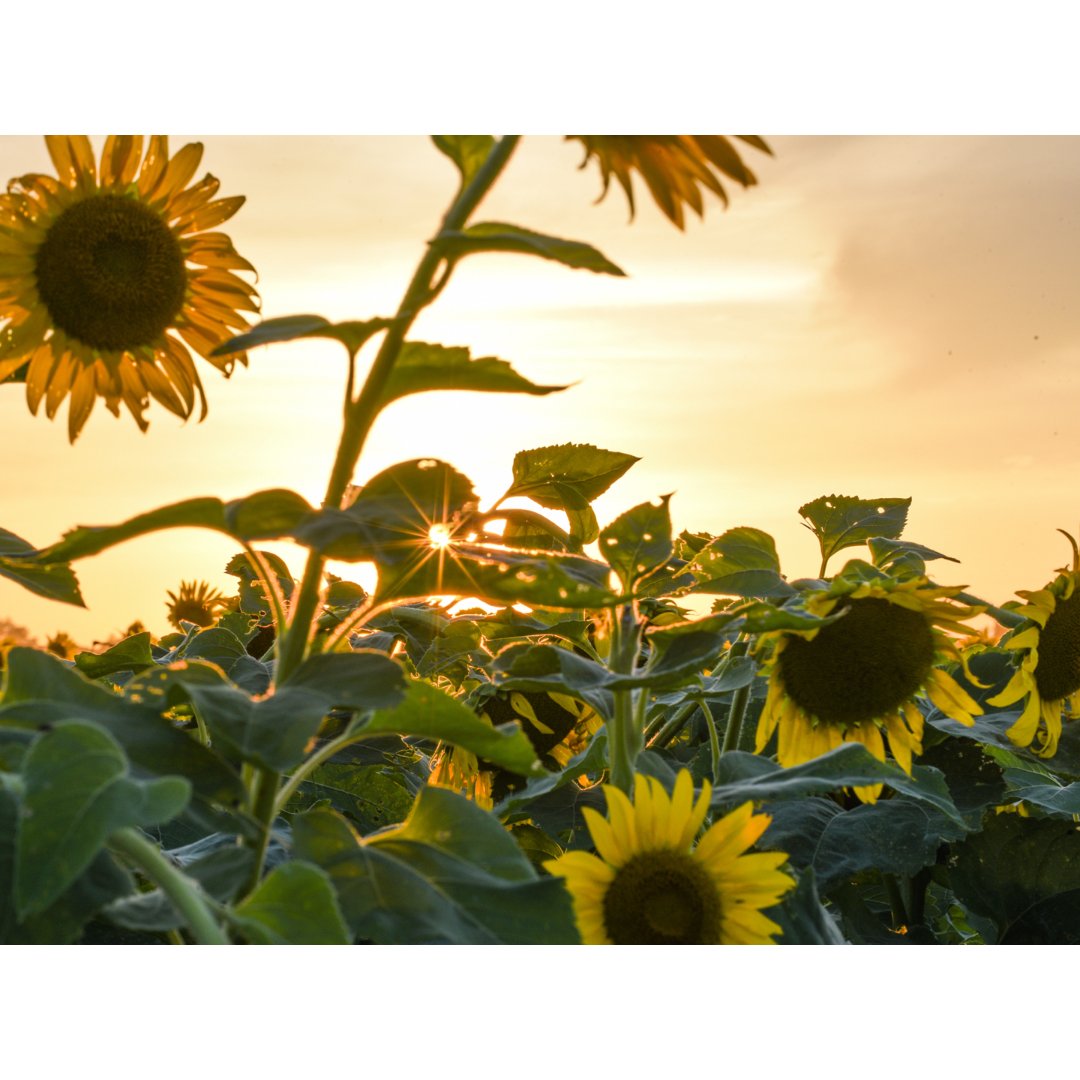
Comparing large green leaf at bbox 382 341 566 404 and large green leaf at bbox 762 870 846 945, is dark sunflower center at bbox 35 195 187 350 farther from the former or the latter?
large green leaf at bbox 762 870 846 945

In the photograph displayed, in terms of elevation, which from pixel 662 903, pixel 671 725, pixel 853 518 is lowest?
pixel 662 903

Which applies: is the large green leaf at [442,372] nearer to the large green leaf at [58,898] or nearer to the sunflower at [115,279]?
the large green leaf at [58,898]

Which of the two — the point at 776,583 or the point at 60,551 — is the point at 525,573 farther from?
the point at 776,583

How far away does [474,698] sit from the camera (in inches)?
37.5

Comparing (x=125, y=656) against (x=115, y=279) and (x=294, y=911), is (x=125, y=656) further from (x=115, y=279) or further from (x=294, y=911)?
(x=294, y=911)

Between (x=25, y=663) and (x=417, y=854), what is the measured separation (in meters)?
0.19

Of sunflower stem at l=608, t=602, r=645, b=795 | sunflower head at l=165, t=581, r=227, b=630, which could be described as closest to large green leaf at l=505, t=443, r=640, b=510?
sunflower stem at l=608, t=602, r=645, b=795

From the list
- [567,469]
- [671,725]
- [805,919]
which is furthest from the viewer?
[671,725]

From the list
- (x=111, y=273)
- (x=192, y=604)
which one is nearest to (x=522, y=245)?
(x=111, y=273)

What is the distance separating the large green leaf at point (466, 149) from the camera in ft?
1.96

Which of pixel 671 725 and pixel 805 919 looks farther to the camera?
pixel 671 725

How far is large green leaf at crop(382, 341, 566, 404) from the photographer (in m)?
0.57

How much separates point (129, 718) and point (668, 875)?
0.40 metres

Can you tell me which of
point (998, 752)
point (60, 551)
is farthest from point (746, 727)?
point (60, 551)
